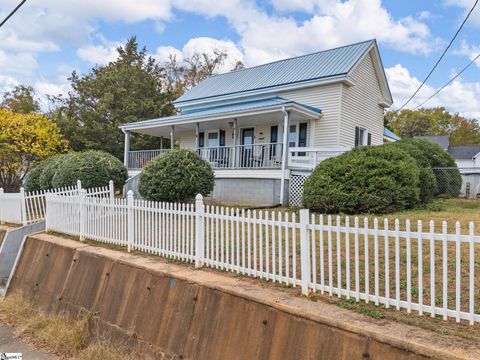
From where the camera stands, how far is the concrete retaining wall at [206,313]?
3.60m

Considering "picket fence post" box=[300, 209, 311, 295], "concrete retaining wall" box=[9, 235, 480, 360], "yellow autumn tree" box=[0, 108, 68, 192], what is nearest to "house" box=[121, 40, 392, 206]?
"yellow autumn tree" box=[0, 108, 68, 192]

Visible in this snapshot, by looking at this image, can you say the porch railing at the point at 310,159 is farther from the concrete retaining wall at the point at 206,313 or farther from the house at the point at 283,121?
the concrete retaining wall at the point at 206,313

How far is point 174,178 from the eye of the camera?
11.0 m

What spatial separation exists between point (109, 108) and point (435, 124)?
48350 millimetres

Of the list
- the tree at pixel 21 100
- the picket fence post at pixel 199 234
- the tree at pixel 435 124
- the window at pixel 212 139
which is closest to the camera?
the picket fence post at pixel 199 234

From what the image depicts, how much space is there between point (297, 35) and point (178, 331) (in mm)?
21807

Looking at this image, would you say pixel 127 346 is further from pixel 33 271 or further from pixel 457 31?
pixel 457 31

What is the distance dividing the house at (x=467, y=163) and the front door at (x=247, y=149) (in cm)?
906

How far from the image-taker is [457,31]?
41.3 ft

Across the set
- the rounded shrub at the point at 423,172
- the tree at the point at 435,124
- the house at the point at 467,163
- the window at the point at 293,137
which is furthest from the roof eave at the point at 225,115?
the tree at the point at 435,124

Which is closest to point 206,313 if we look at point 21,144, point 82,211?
point 82,211

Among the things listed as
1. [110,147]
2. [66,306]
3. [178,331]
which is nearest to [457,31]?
[178,331]

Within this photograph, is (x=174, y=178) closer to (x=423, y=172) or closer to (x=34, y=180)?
(x=423, y=172)

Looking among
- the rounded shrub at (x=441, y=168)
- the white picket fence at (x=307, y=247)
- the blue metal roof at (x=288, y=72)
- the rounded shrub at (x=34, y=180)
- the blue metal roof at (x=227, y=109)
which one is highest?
the blue metal roof at (x=288, y=72)
